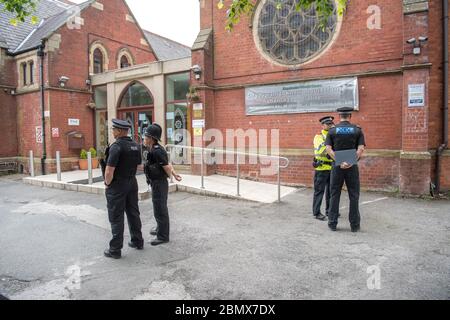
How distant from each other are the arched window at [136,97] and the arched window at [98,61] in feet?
9.32

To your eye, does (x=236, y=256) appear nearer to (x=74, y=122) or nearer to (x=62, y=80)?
(x=74, y=122)

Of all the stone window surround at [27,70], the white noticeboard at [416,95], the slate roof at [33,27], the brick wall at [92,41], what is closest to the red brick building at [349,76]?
the white noticeboard at [416,95]

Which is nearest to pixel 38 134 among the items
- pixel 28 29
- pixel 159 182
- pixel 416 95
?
pixel 28 29

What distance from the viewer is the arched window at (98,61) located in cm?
1471

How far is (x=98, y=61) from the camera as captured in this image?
14.9 meters

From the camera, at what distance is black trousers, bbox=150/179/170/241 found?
15.4 ft

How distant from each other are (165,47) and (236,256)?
19.2 m

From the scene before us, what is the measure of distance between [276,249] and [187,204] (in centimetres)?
332

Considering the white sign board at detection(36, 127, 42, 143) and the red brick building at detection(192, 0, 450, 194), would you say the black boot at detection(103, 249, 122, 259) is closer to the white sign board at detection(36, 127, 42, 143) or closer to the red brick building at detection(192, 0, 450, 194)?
the red brick building at detection(192, 0, 450, 194)

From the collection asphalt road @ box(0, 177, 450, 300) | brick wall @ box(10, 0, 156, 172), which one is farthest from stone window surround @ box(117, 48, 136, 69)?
asphalt road @ box(0, 177, 450, 300)

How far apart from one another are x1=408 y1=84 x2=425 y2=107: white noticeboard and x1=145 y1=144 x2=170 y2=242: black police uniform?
248 inches

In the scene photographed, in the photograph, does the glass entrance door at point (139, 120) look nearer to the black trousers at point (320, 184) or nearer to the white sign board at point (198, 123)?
the white sign board at point (198, 123)

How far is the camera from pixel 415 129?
25.4ft

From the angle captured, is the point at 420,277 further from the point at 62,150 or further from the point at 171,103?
the point at 62,150
